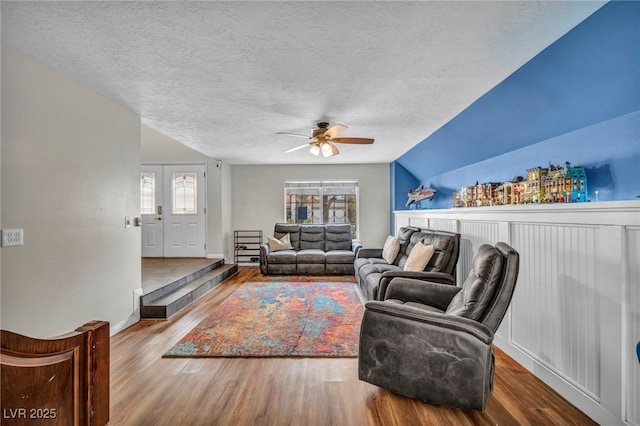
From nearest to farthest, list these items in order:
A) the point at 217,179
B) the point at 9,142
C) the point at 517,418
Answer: the point at 517,418, the point at 9,142, the point at 217,179

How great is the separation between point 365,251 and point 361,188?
88.7 inches

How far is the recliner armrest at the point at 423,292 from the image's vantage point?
2.45 metres

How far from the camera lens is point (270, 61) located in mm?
2209

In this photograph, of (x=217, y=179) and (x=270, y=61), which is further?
(x=217, y=179)

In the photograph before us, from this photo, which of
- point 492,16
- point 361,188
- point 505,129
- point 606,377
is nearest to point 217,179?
point 361,188

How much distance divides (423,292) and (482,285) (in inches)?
32.3

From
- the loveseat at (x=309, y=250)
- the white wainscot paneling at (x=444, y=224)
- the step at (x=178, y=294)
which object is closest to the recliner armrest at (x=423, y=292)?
the white wainscot paneling at (x=444, y=224)

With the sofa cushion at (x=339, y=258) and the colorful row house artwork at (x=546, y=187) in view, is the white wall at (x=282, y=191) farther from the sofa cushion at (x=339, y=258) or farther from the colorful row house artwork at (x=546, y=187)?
the colorful row house artwork at (x=546, y=187)

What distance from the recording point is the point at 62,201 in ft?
7.89

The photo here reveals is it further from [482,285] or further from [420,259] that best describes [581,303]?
[420,259]

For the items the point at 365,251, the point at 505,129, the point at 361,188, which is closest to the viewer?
the point at 505,129

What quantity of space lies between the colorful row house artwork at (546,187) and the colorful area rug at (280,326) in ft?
6.52

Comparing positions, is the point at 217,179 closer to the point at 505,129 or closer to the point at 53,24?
the point at 53,24

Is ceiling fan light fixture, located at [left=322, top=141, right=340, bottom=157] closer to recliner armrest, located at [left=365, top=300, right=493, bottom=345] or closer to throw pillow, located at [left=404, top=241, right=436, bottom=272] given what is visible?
throw pillow, located at [left=404, top=241, right=436, bottom=272]
